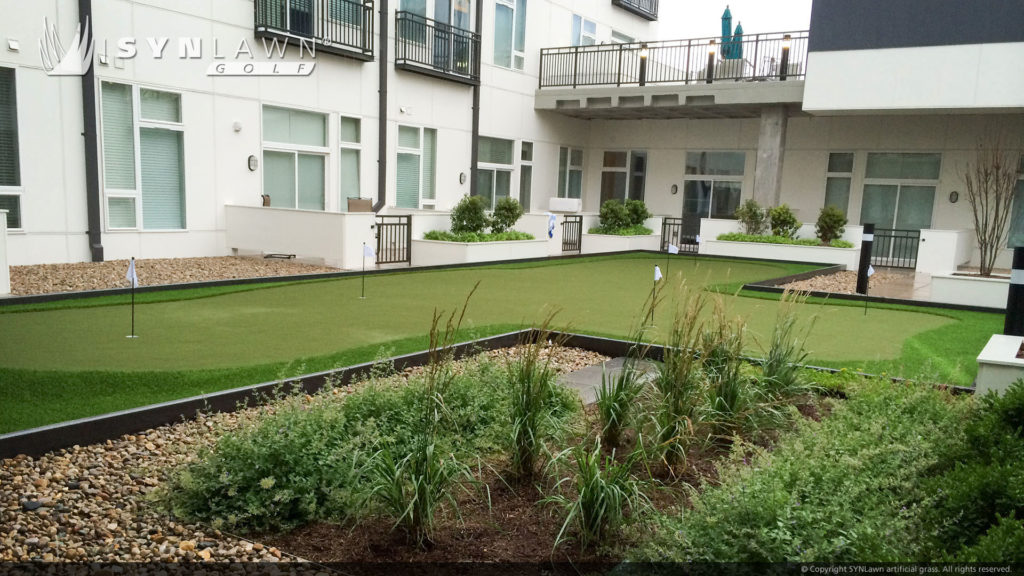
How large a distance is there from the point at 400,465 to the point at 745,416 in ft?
7.06

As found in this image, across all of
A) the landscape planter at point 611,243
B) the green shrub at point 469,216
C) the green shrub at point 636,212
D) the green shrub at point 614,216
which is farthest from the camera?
the green shrub at point 636,212

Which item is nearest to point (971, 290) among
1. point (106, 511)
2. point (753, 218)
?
point (753, 218)

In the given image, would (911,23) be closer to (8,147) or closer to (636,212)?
(636,212)

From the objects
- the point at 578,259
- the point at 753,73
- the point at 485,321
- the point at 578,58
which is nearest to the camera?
the point at 485,321

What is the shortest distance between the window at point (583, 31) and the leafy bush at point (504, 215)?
842cm

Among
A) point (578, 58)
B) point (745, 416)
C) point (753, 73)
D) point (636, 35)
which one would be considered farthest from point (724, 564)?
point (636, 35)

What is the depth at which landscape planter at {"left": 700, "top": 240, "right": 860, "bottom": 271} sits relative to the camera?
15.3 metres

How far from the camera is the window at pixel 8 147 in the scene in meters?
9.45

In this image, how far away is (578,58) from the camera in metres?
20.3

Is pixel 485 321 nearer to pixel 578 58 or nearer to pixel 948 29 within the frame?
pixel 948 29

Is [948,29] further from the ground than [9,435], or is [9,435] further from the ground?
[948,29]

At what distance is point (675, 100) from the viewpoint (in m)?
18.0

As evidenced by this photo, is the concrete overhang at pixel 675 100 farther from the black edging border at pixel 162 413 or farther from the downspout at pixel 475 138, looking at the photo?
the black edging border at pixel 162 413

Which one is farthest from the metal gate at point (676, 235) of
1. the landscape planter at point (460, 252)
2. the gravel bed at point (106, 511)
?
the gravel bed at point (106, 511)
